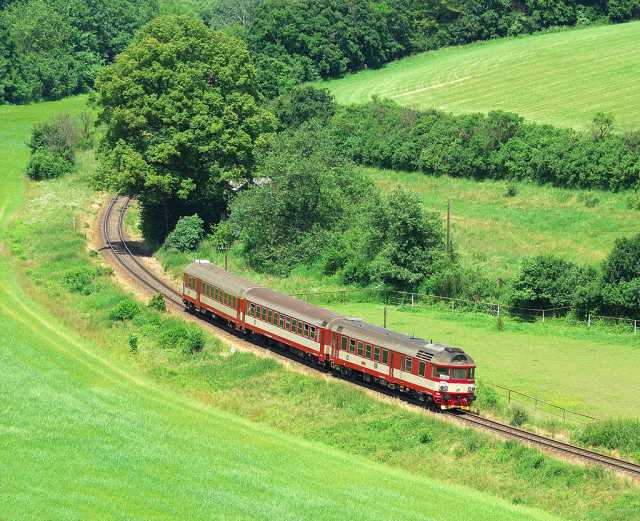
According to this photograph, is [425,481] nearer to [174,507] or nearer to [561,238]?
[174,507]

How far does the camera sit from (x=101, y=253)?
80.4 m

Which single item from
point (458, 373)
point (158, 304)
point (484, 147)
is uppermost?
point (484, 147)

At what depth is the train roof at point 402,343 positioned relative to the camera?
45.4 metres

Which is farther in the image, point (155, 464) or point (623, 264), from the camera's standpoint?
point (623, 264)

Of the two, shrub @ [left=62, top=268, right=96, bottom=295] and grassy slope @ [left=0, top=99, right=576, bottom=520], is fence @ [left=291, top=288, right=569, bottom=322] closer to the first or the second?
shrub @ [left=62, top=268, right=96, bottom=295]

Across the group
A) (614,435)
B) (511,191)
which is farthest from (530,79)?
(614,435)

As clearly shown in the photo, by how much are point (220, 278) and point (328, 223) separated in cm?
1967

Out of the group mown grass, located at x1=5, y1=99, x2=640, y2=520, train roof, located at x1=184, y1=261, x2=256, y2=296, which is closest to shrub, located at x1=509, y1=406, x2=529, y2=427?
mown grass, located at x1=5, y1=99, x2=640, y2=520

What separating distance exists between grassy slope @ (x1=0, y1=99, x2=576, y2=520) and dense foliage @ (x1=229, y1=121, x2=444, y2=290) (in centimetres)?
2353

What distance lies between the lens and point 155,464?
35906 mm

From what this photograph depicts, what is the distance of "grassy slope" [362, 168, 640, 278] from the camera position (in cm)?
7356

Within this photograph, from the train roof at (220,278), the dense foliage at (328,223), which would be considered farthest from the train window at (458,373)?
the dense foliage at (328,223)

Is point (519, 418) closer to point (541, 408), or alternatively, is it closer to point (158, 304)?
point (541, 408)

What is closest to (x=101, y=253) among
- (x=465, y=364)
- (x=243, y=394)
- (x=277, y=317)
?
(x=277, y=317)
